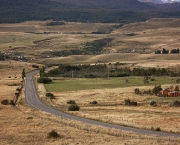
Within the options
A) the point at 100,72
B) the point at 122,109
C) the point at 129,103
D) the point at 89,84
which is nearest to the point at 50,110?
the point at 122,109

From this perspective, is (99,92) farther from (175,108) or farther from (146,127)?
(146,127)

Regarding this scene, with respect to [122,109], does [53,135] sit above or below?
above

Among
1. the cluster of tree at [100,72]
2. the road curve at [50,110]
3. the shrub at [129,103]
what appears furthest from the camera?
the cluster of tree at [100,72]

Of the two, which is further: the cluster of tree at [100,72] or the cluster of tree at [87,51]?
the cluster of tree at [87,51]

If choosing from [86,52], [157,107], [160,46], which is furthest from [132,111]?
[160,46]

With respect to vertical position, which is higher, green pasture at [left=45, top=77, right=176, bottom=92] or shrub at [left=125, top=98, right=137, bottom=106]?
shrub at [left=125, top=98, right=137, bottom=106]

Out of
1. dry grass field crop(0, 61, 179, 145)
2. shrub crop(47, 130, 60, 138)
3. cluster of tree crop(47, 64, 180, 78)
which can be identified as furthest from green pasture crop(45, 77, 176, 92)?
shrub crop(47, 130, 60, 138)

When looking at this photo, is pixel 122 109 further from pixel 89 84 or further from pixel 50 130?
pixel 89 84

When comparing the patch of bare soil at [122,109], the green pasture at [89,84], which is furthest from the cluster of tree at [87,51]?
the patch of bare soil at [122,109]

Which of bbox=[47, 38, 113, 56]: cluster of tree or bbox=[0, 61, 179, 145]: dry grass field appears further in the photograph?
bbox=[47, 38, 113, 56]: cluster of tree

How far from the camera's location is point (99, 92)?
64.1 meters

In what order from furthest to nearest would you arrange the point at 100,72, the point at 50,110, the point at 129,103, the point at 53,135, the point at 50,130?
1. the point at 100,72
2. the point at 129,103
3. the point at 50,110
4. the point at 50,130
5. the point at 53,135

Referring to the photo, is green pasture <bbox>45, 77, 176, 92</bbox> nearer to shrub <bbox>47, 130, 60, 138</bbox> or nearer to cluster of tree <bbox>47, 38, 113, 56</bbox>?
shrub <bbox>47, 130, 60, 138</bbox>

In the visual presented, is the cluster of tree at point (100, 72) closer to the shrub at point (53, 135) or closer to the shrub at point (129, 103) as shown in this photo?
the shrub at point (129, 103)
